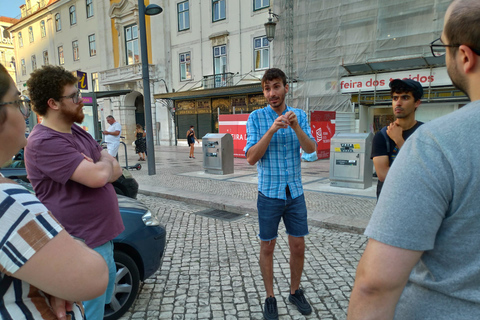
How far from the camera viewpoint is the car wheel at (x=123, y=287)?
2654mm

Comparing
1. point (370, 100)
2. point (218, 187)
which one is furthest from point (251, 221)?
point (370, 100)

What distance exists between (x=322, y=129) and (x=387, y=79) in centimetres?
379

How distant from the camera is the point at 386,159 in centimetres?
Result: 282

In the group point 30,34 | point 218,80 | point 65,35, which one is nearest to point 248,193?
point 218,80

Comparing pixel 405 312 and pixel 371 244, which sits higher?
pixel 371 244

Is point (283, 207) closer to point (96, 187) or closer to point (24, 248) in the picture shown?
point (96, 187)

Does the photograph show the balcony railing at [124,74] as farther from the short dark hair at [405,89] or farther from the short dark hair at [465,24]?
the short dark hair at [465,24]

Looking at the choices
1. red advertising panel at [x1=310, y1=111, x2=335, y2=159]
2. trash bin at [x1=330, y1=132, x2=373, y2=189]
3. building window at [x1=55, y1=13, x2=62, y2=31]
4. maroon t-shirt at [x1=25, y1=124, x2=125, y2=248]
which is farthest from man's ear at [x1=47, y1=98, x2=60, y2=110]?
building window at [x1=55, y1=13, x2=62, y2=31]

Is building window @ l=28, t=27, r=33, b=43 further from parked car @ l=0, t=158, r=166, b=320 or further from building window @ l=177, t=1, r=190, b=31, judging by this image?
parked car @ l=0, t=158, r=166, b=320

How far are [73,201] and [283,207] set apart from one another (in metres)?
1.60

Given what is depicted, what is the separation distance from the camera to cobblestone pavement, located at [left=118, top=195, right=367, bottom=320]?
282cm

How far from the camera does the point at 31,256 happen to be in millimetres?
788

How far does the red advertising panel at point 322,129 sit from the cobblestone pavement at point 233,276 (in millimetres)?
7944

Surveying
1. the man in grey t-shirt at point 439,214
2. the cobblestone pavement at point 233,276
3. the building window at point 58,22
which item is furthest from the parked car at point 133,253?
the building window at point 58,22
